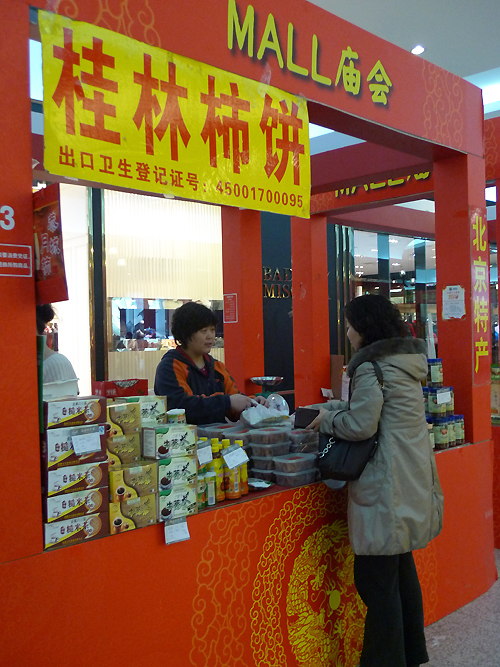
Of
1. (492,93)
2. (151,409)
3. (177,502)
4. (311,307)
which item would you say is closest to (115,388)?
(151,409)

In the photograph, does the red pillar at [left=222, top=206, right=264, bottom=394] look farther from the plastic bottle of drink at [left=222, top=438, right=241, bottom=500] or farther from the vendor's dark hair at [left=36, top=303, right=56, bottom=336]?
the plastic bottle of drink at [left=222, top=438, right=241, bottom=500]

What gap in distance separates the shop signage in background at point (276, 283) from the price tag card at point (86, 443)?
19.4 ft

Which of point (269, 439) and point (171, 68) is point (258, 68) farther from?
point (269, 439)

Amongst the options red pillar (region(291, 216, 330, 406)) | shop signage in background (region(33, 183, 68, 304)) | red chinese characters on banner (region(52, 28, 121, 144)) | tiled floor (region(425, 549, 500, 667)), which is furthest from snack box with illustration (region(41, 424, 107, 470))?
red pillar (region(291, 216, 330, 406))

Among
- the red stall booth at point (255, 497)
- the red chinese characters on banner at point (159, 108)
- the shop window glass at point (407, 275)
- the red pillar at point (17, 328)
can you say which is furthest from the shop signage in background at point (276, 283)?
the red pillar at point (17, 328)

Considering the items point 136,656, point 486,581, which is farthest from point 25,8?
point 486,581

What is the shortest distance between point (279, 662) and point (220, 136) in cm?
218

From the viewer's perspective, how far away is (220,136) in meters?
2.42

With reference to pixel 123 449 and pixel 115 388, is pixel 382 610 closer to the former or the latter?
pixel 123 449

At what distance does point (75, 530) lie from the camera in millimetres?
1897

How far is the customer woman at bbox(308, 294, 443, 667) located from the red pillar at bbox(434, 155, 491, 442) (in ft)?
4.53

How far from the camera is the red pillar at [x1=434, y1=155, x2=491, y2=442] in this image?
385 centimetres

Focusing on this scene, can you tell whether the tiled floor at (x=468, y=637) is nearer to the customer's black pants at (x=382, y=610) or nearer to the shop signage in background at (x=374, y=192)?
the customer's black pants at (x=382, y=610)

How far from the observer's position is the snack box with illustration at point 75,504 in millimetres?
1857
